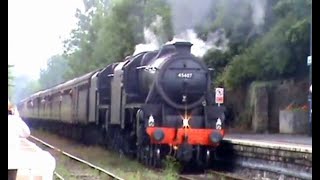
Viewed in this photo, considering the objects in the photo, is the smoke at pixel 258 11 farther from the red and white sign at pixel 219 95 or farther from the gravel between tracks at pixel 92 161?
the gravel between tracks at pixel 92 161

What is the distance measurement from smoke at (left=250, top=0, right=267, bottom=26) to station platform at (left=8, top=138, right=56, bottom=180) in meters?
1.61

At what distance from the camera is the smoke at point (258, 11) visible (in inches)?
134

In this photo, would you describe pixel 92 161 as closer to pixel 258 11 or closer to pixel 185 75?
pixel 258 11

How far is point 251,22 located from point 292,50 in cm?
37

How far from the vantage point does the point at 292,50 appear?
3.82 meters

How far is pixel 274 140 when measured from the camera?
387cm

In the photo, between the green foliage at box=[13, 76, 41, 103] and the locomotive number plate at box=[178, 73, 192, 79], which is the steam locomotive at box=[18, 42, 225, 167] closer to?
the locomotive number plate at box=[178, 73, 192, 79]

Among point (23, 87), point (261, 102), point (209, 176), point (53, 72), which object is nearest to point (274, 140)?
point (261, 102)

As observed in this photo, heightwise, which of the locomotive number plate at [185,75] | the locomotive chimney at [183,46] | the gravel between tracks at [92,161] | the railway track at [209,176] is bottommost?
the railway track at [209,176]

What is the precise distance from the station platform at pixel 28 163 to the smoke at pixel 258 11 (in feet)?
5.27

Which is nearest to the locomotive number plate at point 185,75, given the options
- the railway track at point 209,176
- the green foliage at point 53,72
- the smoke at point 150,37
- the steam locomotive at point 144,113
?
the steam locomotive at point 144,113

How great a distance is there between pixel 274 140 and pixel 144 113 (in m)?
0.87
